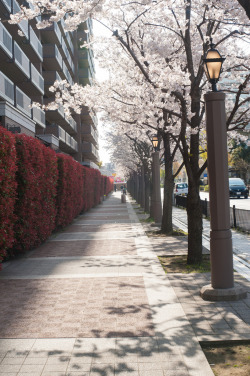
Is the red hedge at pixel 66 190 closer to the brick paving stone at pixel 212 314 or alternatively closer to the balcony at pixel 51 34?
the brick paving stone at pixel 212 314

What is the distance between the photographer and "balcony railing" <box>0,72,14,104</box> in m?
17.7

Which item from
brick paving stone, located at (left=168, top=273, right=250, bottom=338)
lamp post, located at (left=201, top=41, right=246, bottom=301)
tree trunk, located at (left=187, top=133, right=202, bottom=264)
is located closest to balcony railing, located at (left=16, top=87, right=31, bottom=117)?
tree trunk, located at (left=187, top=133, right=202, bottom=264)

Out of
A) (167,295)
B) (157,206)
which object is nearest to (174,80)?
(167,295)

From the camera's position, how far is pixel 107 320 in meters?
5.04

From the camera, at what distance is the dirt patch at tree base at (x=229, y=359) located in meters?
3.68

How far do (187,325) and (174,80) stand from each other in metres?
5.71

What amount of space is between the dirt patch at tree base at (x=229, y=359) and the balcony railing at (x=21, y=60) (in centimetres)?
1943

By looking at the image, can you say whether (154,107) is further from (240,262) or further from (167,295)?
(167,295)

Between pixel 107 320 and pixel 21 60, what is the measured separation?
19.6m

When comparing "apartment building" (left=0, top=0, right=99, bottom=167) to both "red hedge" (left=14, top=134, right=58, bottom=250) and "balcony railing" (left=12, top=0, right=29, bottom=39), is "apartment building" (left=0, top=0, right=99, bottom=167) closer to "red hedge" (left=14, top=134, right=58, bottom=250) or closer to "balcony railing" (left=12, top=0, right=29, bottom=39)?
"balcony railing" (left=12, top=0, right=29, bottom=39)

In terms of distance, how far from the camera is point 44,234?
38.7 feet

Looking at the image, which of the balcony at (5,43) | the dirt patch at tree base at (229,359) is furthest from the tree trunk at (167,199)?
the balcony at (5,43)

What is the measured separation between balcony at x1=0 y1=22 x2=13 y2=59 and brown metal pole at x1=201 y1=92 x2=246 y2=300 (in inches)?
584

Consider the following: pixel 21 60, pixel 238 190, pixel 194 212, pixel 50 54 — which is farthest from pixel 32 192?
pixel 238 190
